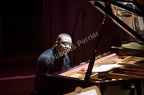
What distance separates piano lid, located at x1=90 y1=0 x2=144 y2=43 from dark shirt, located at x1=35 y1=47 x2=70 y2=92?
1.04 meters

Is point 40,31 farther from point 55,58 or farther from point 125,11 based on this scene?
point 125,11

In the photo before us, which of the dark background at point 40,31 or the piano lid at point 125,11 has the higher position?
the piano lid at point 125,11

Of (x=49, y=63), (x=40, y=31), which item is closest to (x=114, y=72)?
(x=49, y=63)

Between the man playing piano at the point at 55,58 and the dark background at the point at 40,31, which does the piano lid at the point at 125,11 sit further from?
the dark background at the point at 40,31

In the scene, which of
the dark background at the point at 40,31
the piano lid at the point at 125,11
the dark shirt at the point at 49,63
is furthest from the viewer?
the dark background at the point at 40,31

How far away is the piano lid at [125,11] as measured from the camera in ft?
9.18

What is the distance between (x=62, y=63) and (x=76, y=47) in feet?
12.6

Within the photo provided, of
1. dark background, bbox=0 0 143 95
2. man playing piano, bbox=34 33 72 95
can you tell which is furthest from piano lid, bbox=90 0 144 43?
dark background, bbox=0 0 143 95

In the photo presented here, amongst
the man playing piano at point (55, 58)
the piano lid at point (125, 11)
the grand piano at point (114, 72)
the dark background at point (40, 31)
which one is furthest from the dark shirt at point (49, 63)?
the dark background at point (40, 31)

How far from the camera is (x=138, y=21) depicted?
3.64 metres

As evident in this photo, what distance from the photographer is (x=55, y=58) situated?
4008 millimetres

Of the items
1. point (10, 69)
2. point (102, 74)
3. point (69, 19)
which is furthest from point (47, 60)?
point (69, 19)

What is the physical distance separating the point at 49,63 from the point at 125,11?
3.94ft

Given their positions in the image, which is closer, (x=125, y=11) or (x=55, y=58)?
(x=125, y=11)
